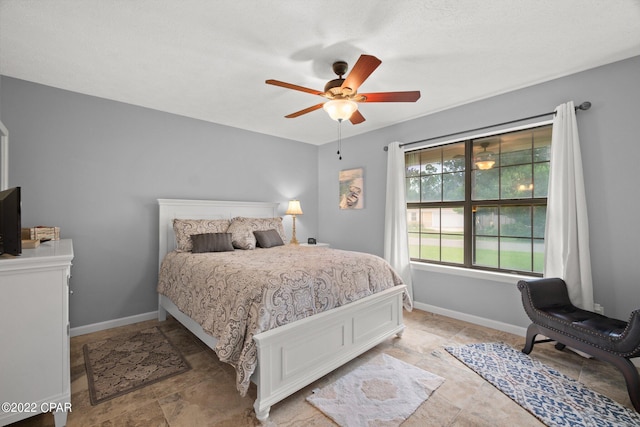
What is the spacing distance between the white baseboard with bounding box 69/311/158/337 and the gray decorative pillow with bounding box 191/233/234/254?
3.57 feet

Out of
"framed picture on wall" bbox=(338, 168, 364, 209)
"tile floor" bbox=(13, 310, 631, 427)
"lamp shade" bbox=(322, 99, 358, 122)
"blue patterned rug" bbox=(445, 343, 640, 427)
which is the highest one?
"lamp shade" bbox=(322, 99, 358, 122)

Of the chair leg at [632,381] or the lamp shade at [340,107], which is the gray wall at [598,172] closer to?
the chair leg at [632,381]

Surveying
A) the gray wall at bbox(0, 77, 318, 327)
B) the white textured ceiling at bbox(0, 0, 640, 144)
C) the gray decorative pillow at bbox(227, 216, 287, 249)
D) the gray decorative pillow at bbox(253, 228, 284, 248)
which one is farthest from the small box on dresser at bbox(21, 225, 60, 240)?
the gray decorative pillow at bbox(253, 228, 284, 248)

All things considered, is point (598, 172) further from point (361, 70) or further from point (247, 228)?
point (247, 228)

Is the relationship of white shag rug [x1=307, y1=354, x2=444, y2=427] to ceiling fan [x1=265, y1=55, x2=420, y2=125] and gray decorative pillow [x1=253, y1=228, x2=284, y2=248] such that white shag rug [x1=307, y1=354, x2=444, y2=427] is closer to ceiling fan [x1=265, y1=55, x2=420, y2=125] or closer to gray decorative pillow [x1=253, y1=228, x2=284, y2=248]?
gray decorative pillow [x1=253, y1=228, x2=284, y2=248]

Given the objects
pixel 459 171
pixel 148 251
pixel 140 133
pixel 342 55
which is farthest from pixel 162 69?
pixel 459 171

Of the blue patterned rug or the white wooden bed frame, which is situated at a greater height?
the white wooden bed frame

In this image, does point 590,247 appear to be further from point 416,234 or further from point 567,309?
point 416,234

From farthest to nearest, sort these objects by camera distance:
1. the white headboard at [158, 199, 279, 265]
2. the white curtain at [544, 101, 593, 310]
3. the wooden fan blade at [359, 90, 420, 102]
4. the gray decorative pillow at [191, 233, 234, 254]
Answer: the white headboard at [158, 199, 279, 265]
the gray decorative pillow at [191, 233, 234, 254]
the white curtain at [544, 101, 593, 310]
the wooden fan blade at [359, 90, 420, 102]

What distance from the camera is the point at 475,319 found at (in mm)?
3277

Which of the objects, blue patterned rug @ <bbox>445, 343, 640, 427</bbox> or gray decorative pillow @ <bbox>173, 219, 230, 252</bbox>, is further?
gray decorative pillow @ <bbox>173, 219, 230, 252</bbox>

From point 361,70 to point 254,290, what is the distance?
1.64 m

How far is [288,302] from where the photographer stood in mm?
1934

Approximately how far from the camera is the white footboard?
5.89 ft
